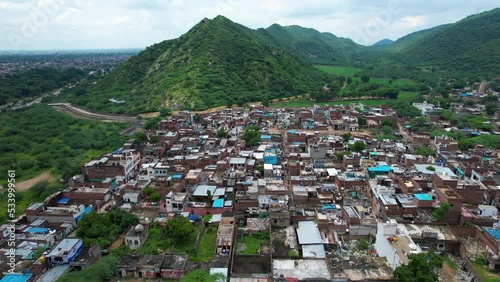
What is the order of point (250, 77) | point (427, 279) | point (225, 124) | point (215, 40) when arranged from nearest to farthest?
point (427, 279) → point (225, 124) → point (250, 77) → point (215, 40)

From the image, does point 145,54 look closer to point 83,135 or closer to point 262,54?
point 262,54

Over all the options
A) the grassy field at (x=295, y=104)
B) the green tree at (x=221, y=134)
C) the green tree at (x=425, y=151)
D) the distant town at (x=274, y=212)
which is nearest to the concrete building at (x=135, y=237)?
the distant town at (x=274, y=212)

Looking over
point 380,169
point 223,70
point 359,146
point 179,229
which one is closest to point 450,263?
point 380,169

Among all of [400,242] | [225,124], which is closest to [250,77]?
[225,124]

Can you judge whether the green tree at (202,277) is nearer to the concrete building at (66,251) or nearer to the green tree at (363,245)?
the concrete building at (66,251)

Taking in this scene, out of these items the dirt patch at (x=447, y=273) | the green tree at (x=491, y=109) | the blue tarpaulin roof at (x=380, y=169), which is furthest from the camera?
the green tree at (x=491, y=109)

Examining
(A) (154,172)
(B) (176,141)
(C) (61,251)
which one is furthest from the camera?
(B) (176,141)
